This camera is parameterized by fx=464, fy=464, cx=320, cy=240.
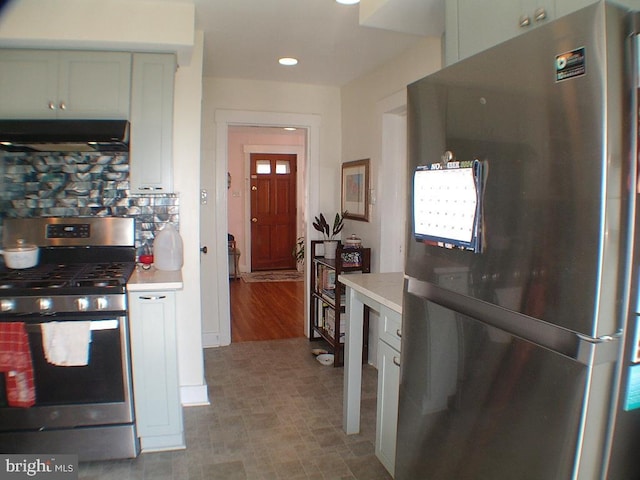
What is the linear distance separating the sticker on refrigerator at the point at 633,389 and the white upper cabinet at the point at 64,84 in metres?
2.66

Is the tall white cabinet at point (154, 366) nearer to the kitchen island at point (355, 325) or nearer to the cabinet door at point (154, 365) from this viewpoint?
the cabinet door at point (154, 365)

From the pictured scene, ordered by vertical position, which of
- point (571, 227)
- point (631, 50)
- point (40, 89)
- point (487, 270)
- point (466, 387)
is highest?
point (40, 89)

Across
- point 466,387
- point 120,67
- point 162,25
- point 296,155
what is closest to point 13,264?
point 120,67

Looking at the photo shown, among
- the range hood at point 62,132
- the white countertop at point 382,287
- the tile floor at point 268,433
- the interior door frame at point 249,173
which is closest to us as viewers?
the white countertop at point 382,287

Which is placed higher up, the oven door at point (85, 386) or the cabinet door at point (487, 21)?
the cabinet door at point (487, 21)

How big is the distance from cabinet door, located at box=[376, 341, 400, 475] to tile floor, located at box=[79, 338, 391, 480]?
Answer: 7.3 inches

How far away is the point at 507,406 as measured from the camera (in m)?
1.13

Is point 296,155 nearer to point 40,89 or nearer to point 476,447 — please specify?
point 40,89

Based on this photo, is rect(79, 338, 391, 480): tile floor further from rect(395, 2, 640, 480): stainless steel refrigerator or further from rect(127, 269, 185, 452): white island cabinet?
rect(395, 2, 640, 480): stainless steel refrigerator

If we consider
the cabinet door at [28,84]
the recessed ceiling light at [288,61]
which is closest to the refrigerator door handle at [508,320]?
the cabinet door at [28,84]

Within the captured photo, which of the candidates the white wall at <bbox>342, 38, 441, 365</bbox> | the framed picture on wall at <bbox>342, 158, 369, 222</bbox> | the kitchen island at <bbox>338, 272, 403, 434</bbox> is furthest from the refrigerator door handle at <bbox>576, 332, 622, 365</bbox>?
the framed picture on wall at <bbox>342, 158, 369, 222</bbox>

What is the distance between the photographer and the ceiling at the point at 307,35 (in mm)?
2236

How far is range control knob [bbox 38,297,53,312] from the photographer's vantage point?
2.23 m

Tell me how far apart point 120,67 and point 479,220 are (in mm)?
2333
